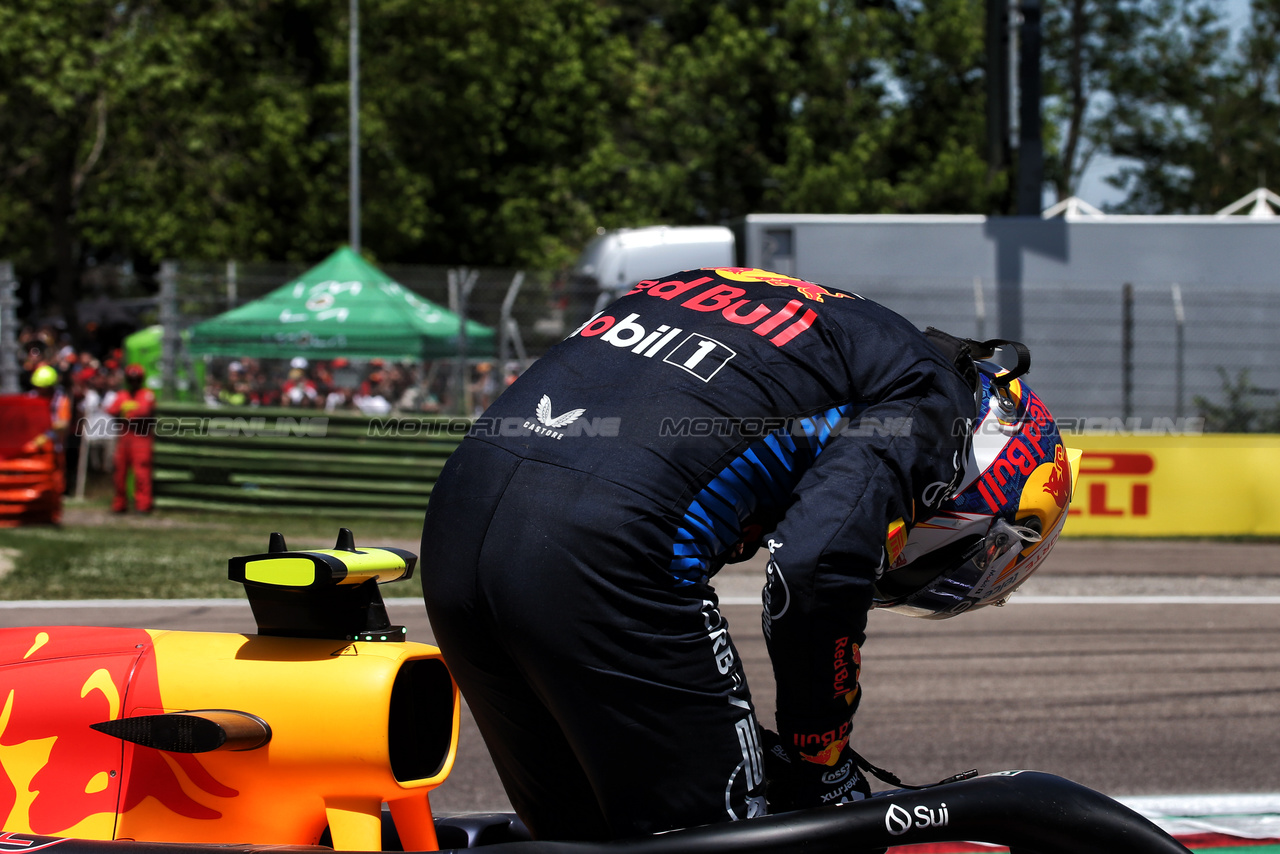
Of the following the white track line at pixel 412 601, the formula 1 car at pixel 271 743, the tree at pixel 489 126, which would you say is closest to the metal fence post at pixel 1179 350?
the white track line at pixel 412 601

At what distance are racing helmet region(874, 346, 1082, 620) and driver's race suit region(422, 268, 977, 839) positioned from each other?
0.16m

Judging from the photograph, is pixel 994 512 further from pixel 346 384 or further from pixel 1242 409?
pixel 346 384

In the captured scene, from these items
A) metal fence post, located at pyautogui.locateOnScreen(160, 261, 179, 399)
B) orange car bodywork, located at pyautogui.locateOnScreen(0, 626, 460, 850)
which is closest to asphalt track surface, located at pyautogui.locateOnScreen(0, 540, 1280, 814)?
orange car bodywork, located at pyautogui.locateOnScreen(0, 626, 460, 850)

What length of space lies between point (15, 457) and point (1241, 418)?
12.3 m

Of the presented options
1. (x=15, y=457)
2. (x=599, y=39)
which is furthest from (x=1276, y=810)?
(x=599, y=39)

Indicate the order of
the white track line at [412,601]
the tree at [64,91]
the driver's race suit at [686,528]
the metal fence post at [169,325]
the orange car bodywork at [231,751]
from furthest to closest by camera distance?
the tree at [64,91] → the metal fence post at [169,325] → the white track line at [412,601] → the orange car bodywork at [231,751] → the driver's race suit at [686,528]

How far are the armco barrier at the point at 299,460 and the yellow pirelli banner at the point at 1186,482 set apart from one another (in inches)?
260

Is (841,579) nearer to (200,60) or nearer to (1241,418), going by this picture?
(1241,418)

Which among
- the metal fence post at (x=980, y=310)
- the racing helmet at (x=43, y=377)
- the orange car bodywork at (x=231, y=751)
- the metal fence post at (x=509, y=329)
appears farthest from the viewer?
the metal fence post at (x=509, y=329)

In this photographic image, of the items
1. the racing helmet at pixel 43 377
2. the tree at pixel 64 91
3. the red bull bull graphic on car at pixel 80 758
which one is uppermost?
the tree at pixel 64 91

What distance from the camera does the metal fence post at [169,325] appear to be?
42.4ft

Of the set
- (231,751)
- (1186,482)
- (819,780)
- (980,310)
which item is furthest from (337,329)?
(819,780)

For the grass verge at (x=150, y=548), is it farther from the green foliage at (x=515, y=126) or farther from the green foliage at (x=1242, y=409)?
the green foliage at (x=515, y=126)

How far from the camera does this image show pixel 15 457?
37.5ft
